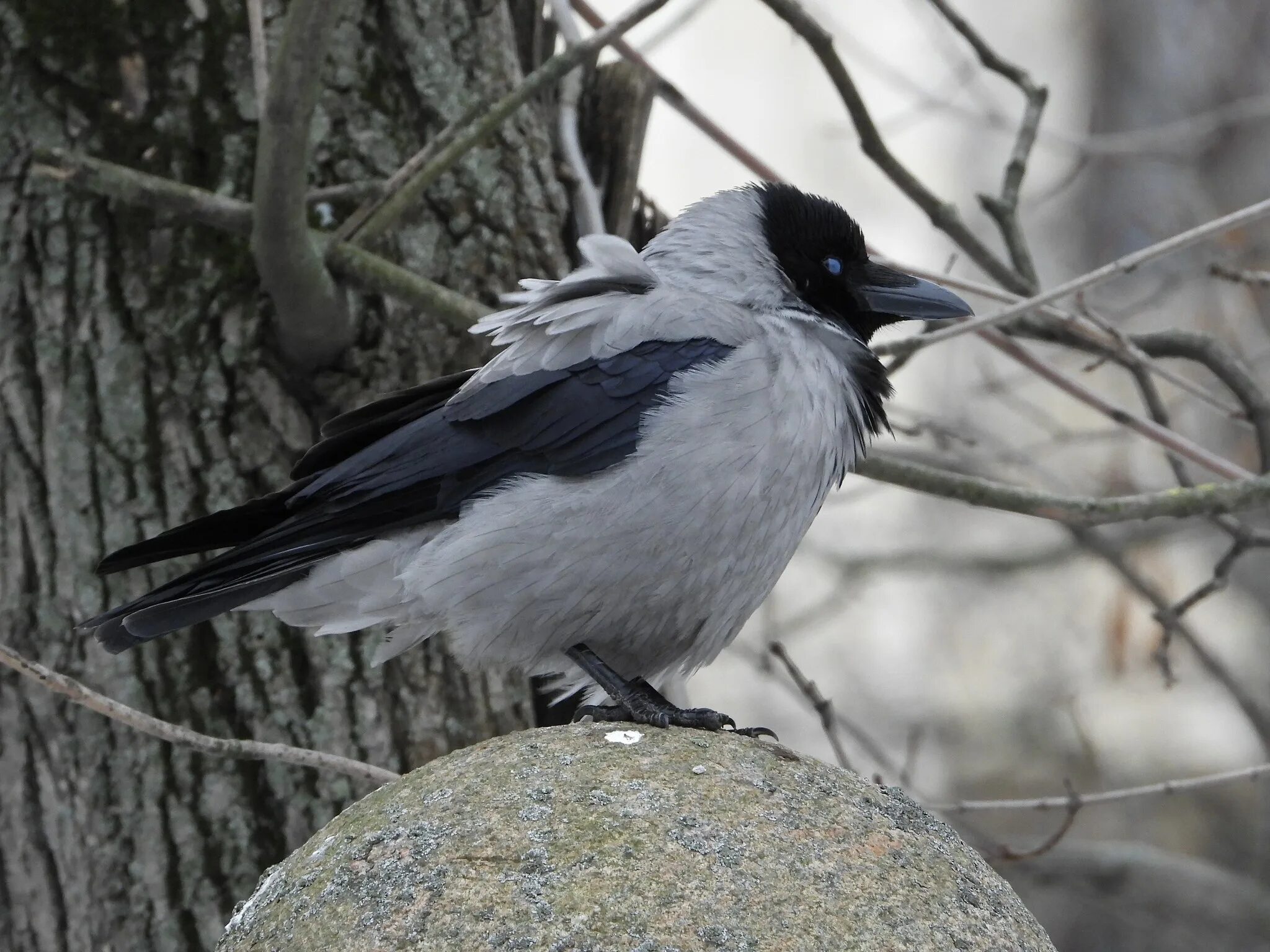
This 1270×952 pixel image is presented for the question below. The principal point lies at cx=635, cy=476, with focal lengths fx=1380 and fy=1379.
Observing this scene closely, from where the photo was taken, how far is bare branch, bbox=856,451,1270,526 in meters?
2.98

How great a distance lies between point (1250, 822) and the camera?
7828 mm

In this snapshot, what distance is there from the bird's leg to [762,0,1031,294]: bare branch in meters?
1.54

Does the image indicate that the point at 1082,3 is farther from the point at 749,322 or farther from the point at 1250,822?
the point at 749,322

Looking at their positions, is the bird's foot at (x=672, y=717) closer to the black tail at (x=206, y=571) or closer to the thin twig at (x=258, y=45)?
the black tail at (x=206, y=571)

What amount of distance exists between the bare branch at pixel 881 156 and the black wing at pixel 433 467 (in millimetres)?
990

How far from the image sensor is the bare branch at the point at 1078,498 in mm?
2982

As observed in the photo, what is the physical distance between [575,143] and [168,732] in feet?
6.68

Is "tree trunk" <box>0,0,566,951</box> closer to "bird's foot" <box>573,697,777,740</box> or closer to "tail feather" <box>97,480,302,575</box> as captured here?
"tail feather" <box>97,480,302,575</box>

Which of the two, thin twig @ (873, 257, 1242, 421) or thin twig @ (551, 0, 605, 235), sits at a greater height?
thin twig @ (551, 0, 605, 235)

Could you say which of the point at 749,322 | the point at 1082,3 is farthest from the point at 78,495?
the point at 1082,3

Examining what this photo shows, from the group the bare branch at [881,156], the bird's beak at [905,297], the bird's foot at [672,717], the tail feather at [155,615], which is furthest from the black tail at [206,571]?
the bare branch at [881,156]

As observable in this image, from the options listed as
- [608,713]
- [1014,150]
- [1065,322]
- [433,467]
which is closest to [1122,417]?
[1065,322]

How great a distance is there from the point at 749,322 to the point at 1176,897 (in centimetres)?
461

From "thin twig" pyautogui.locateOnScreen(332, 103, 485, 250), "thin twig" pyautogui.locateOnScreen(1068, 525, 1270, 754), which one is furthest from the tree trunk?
"thin twig" pyautogui.locateOnScreen(1068, 525, 1270, 754)
